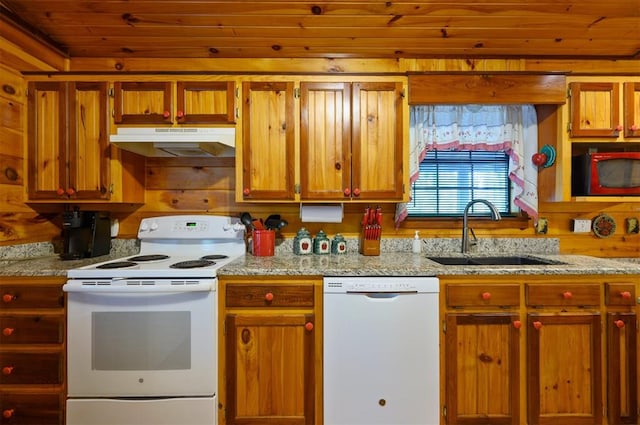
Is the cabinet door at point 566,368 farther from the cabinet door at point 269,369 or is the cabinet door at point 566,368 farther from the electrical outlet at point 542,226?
the cabinet door at point 269,369

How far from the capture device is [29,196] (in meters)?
1.85

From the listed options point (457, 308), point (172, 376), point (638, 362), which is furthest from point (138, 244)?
point (638, 362)

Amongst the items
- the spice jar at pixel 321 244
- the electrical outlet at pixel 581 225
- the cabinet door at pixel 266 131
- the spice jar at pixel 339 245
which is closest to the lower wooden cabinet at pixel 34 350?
the cabinet door at pixel 266 131

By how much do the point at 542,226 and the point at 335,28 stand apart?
2.04m

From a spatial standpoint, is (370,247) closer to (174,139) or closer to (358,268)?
(358,268)

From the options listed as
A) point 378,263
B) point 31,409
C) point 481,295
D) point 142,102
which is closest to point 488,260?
point 481,295

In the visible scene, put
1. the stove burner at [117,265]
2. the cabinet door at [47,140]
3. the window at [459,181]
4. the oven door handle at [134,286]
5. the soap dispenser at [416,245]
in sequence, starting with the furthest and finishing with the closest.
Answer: the window at [459,181] → the soap dispenser at [416,245] → the cabinet door at [47,140] → the stove burner at [117,265] → the oven door handle at [134,286]

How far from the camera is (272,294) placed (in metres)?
1.55

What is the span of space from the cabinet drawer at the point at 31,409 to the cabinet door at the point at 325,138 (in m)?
1.75

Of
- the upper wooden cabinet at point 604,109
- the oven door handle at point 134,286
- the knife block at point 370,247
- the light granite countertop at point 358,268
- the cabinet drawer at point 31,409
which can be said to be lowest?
the cabinet drawer at point 31,409

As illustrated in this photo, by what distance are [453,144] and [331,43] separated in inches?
44.5

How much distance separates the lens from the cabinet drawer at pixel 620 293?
61.3 inches

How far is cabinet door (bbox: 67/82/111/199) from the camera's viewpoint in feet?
6.06

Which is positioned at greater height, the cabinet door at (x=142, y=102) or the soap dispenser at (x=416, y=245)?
the cabinet door at (x=142, y=102)
